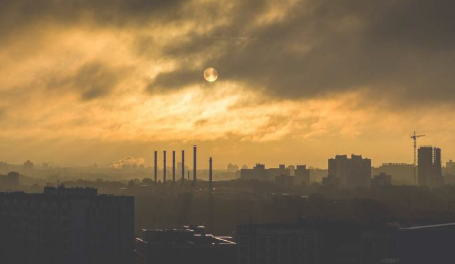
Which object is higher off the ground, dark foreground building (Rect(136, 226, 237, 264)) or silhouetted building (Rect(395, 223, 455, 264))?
silhouetted building (Rect(395, 223, 455, 264))

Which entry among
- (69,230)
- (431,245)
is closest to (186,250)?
(69,230)

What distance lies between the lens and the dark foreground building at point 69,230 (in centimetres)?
9469

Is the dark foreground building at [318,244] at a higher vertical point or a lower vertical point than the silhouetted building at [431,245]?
lower

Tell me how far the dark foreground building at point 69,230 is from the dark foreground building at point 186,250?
2831 millimetres

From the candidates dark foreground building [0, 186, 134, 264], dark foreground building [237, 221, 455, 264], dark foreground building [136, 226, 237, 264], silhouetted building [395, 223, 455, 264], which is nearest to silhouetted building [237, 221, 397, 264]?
dark foreground building [237, 221, 455, 264]

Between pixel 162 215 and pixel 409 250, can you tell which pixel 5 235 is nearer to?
pixel 409 250

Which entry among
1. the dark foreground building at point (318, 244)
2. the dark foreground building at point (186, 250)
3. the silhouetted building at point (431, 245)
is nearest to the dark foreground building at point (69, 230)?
the dark foreground building at point (186, 250)

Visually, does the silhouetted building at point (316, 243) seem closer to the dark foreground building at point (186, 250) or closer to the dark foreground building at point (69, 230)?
the dark foreground building at point (186, 250)

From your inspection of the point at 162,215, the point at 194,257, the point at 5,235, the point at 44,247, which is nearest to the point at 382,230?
the point at 194,257

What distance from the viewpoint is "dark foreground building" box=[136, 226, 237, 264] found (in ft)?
313

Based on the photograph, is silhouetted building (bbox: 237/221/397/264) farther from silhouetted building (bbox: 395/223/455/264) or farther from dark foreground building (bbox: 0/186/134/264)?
silhouetted building (bbox: 395/223/455/264)

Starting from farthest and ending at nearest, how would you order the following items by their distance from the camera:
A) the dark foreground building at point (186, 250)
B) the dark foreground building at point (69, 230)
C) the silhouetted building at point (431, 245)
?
the dark foreground building at point (186, 250) → the dark foreground building at point (69, 230) → the silhouetted building at point (431, 245)

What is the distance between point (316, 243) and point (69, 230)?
27.6 metres

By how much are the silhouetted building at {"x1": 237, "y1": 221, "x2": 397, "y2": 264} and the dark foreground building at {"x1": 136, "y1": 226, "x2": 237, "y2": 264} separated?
10.1 meters
